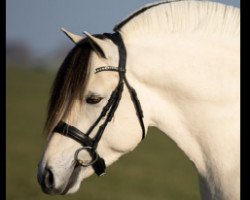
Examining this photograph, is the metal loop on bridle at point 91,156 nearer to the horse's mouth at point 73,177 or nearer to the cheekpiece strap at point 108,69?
the horse's mouth at point 73,177

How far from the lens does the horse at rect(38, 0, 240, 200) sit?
135 inches

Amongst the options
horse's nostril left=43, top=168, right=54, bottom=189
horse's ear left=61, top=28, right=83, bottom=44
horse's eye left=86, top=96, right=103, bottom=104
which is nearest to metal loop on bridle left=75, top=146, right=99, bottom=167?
horse's nostril left=43, top=168, right=54, bottom=189

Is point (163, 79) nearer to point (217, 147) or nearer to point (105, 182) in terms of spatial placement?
point (217, 147)

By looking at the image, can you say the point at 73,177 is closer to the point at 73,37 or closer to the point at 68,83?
the point at 68,83

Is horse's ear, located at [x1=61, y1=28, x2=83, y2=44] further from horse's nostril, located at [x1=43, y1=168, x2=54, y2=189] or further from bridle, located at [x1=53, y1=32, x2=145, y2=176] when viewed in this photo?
horse's nostril, located at [x1=43, y1=168, x2=54, y2=189]

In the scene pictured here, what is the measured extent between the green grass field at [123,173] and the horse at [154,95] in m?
1.83

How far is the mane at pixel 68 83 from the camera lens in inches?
135

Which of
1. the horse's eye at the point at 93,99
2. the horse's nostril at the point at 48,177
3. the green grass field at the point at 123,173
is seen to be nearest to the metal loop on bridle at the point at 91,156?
the horse's nostril at the point at 48,177

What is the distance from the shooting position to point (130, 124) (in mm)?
3562

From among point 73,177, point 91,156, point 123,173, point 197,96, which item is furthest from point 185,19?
point 123,173

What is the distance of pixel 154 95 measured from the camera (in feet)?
11.8

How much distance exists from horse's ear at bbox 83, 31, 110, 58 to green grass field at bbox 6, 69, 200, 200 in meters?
2.00
